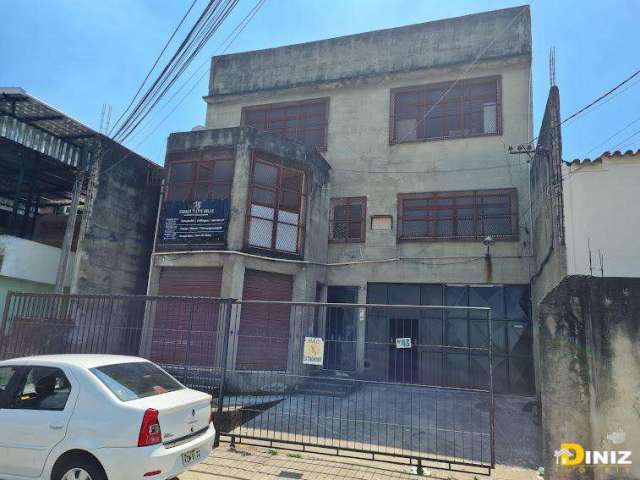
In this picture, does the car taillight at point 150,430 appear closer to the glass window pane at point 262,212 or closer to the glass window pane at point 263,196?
the glass window pane at point 262,212

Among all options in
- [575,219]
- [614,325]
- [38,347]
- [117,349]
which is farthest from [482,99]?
[38,347]

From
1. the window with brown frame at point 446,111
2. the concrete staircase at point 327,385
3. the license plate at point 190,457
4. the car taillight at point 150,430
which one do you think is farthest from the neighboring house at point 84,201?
the car taillight at point 150,430

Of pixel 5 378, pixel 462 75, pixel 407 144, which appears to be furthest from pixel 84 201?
pixel 462 75

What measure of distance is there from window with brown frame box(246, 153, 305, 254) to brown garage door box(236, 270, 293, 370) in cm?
93

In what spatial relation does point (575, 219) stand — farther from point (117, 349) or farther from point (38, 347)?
point (38, 347)

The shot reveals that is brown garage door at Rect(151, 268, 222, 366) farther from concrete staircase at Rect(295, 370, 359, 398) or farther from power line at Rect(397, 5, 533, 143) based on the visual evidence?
power line at Rect(397, 5, 533, 143)

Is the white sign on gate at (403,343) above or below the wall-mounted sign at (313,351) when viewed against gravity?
above

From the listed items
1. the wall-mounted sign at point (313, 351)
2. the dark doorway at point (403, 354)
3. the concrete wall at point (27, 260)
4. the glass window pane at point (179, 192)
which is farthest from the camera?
the glass window pane at point (179, 192)

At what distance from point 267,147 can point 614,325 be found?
996 cm

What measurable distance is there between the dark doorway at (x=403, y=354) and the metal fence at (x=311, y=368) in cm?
4

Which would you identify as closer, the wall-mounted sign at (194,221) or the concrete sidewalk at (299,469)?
the concrete sidewalk at (299,469)

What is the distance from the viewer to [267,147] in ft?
42.0

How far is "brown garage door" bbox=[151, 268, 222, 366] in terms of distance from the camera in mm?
10695

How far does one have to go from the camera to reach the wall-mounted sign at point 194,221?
12188mm
